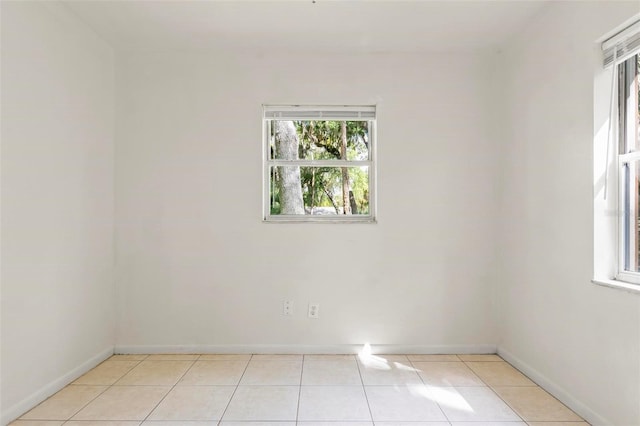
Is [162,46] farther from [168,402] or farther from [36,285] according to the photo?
[168,402]

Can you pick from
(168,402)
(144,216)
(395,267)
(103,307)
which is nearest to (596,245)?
(395,267)

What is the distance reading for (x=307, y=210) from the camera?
310 cm

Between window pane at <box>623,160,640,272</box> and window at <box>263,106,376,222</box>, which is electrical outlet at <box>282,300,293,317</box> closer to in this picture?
window at <box>263,106,376,222</box>

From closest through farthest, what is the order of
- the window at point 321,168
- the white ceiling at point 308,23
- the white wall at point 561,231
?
the white wall at point 561,231, the white ceiling at point 308,23, the window at point 321,168

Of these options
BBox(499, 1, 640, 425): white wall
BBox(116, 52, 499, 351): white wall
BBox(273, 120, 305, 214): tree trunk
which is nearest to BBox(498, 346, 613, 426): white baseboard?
BBox(499, 1, 640, 425): white wall

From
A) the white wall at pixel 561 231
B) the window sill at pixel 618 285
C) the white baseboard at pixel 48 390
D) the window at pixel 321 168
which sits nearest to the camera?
the window sill at pixel 618 285

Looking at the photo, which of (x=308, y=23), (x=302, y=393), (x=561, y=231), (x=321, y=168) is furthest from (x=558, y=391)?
(x=308, y=23)

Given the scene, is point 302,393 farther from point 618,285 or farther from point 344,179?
point 618,285

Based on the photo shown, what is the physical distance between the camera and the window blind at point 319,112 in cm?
302

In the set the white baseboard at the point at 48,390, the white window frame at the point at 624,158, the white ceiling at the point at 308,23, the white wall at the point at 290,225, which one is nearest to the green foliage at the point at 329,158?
the white wall at the point at 290,225

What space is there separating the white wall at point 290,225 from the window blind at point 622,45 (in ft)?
3.44

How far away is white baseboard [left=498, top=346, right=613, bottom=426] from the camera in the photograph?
1.91 m

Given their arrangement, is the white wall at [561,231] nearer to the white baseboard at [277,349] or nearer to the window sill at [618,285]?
the window sill at [618,285]

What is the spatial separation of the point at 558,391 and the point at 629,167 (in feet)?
4.37
